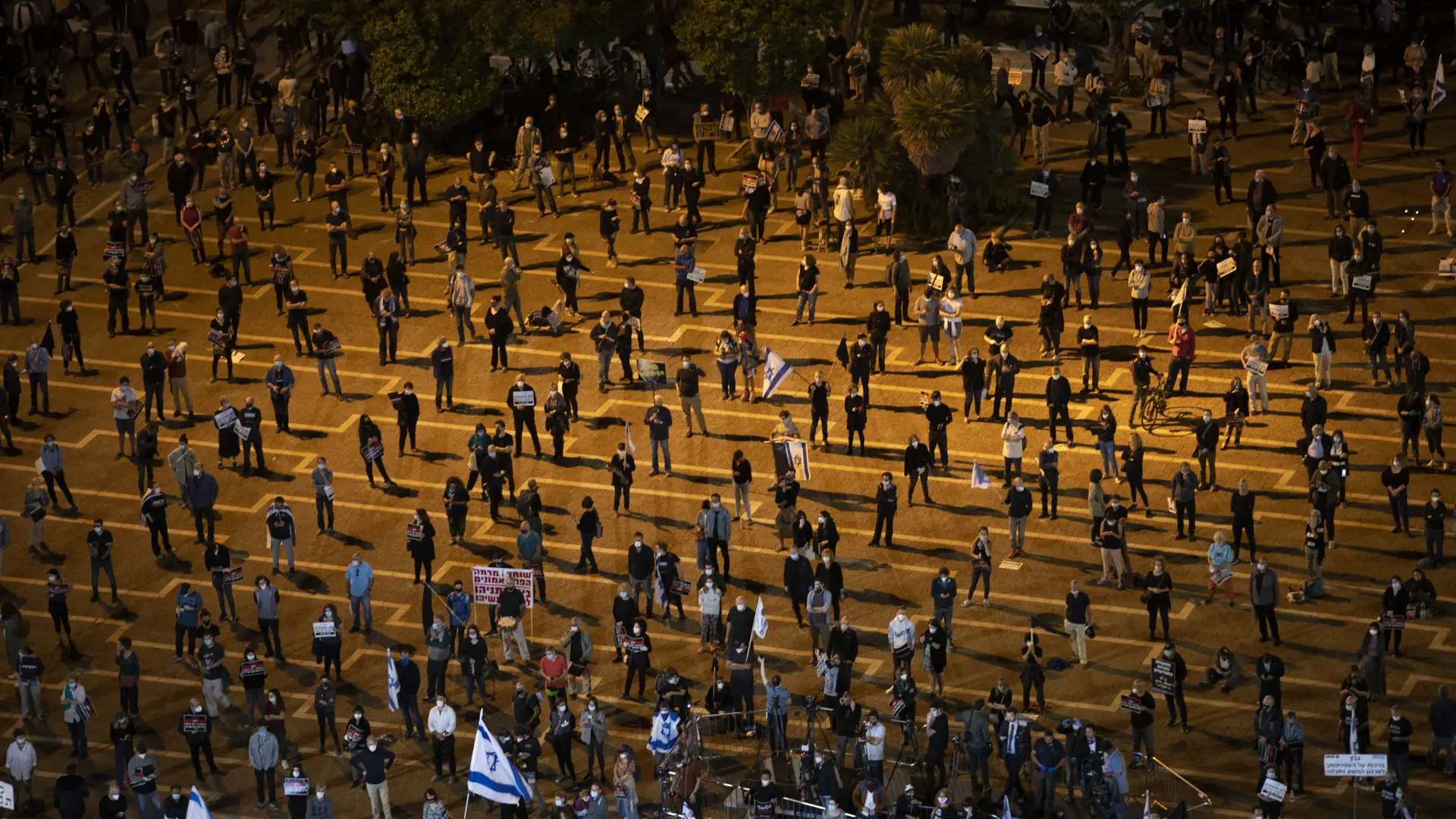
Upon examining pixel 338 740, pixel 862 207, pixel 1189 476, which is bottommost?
pixel 338 740

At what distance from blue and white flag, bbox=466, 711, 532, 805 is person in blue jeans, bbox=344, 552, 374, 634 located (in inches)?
271

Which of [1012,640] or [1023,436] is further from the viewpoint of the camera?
[1023,436]

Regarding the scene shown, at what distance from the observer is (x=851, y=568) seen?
150ft

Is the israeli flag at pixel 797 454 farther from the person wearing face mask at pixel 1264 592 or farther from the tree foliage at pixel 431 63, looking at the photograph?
the tree foliage at pixel 431 63

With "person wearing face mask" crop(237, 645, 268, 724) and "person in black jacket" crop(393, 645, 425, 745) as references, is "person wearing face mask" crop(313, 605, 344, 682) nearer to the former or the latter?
"person wearing face mask" crop(237, 645, 268, 724)

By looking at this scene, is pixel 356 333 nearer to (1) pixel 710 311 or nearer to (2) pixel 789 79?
(1) pixel 710 311

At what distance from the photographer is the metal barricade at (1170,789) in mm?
39812

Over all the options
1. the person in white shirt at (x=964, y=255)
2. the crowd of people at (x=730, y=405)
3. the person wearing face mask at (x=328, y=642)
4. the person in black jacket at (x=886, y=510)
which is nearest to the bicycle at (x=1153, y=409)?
the crowd of people at (x=730, y=405)

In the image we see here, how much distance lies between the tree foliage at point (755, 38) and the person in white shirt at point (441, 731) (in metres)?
19.9

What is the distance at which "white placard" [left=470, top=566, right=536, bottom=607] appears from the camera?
142ft

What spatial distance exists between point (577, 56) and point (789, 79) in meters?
5.50

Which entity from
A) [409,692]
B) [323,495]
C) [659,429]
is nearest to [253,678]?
[409,692]

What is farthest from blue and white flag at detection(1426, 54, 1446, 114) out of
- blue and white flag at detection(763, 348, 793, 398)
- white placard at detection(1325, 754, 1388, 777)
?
white placard at detection(1325, 754, 1388, 777)

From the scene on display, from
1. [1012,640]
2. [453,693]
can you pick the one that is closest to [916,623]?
[1012,640]
